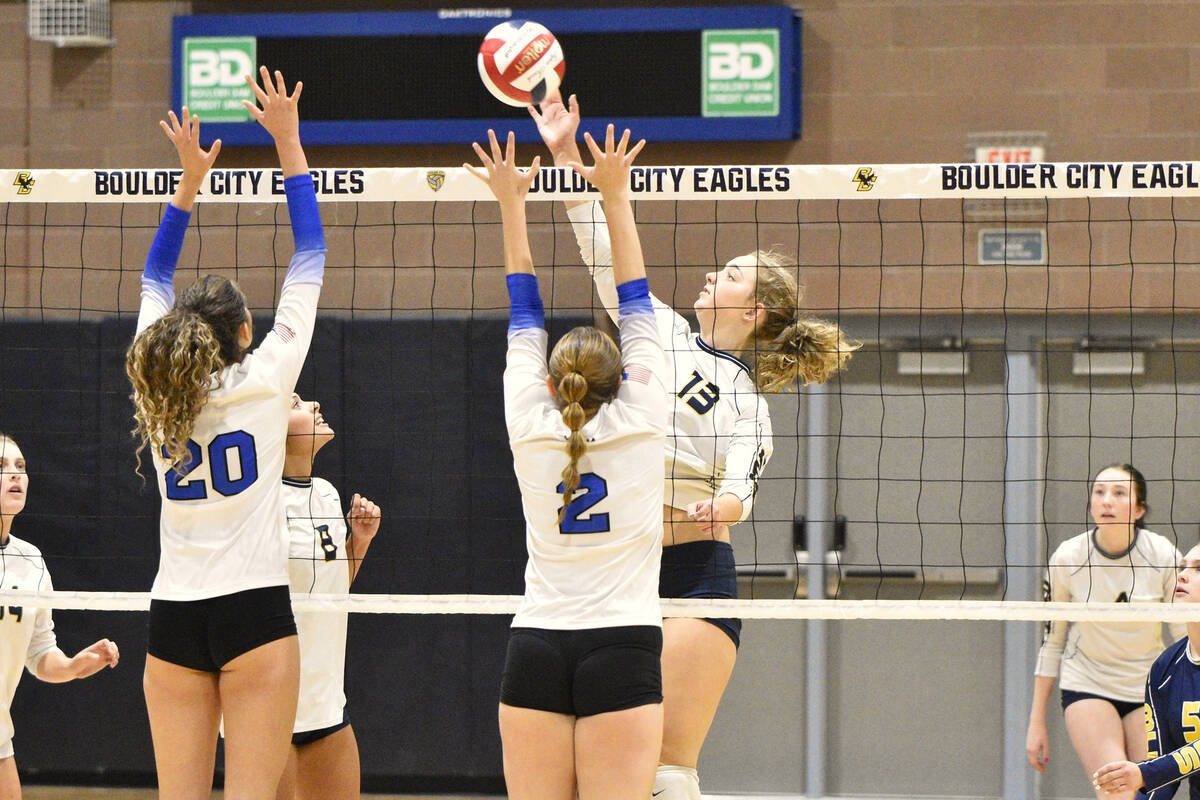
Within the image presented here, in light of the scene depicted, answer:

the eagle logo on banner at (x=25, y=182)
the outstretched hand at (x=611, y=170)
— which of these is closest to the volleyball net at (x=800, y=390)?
the eagle logo on banner at (x=25, y=182)

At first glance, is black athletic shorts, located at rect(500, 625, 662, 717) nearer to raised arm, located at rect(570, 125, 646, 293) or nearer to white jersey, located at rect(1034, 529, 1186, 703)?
raised arm, located at rect(570, 125, 646, 293)

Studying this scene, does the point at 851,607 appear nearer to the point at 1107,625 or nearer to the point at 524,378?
the point at 524,378

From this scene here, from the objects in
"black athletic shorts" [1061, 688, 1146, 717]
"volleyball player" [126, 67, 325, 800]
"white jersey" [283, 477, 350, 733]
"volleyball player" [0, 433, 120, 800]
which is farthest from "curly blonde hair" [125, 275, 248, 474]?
"black athletic shorts" [1061, 688, 1146, 717]

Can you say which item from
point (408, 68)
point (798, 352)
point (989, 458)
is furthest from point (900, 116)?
point (798, 352)

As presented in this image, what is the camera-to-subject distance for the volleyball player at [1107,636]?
5.15m

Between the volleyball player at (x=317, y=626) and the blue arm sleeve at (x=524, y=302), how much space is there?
44.9 inches

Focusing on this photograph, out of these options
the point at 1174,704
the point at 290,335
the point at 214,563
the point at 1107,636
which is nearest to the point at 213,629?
the point at 214,563

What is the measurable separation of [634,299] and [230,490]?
1.05 metres

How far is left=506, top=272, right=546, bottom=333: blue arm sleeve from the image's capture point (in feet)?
10.2

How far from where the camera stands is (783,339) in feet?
12.3

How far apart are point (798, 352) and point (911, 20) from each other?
147 inches

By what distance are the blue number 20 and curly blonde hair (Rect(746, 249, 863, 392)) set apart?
1.39 metres

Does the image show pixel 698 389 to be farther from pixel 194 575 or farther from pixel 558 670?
pixel 194 575

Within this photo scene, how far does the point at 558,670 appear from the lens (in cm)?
285
